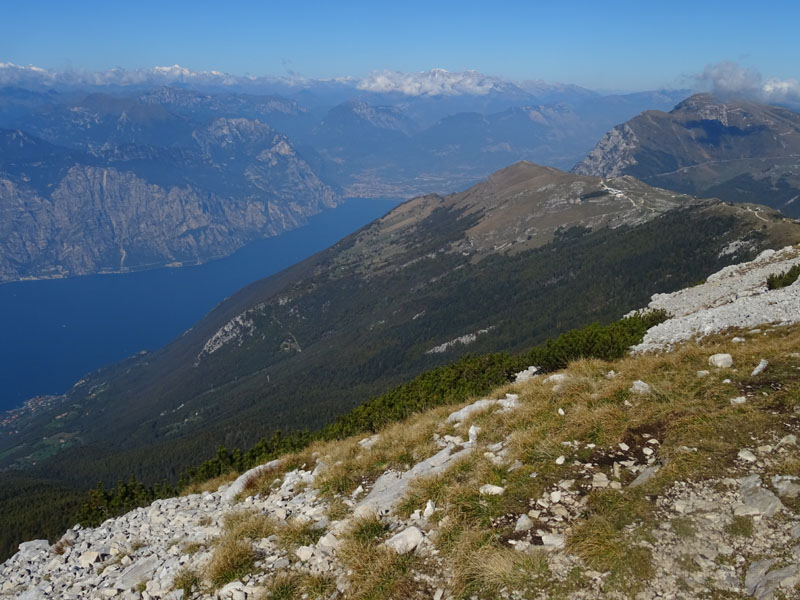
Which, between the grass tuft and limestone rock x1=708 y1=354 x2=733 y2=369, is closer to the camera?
the grass tuft

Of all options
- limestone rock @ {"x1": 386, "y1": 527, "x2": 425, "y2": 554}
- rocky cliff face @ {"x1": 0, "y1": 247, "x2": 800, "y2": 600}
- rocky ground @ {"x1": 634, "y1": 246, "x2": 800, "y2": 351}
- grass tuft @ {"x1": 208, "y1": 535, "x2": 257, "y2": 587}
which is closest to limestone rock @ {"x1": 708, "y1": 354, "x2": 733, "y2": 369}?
rocky cliff face @ {"x1": 0, "y1": 247, "x2": 800, "y2": 600}

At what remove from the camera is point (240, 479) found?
810 inches

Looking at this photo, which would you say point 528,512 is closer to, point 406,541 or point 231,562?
point 406,541

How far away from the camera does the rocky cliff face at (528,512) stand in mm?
8844

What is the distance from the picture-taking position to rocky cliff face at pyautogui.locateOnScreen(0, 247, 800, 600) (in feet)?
29.0

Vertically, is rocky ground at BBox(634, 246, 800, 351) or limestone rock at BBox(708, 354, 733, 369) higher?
limestone rock at BBox(708, 354, 733, 369)

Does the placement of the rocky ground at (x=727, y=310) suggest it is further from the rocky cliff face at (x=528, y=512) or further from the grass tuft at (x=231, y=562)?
the grass tuft at (x=231, y=562)

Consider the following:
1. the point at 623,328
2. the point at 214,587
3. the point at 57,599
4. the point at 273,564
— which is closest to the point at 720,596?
the point at 273,564

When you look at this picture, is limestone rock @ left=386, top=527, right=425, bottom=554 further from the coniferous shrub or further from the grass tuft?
the coniferous shrub

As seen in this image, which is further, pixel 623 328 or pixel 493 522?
pixel 623 328

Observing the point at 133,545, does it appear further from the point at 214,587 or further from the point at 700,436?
the point at 700,436

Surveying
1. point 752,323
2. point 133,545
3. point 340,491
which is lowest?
point 133,545

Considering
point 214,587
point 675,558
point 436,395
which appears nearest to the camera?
point 675,558

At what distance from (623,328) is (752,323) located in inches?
311
